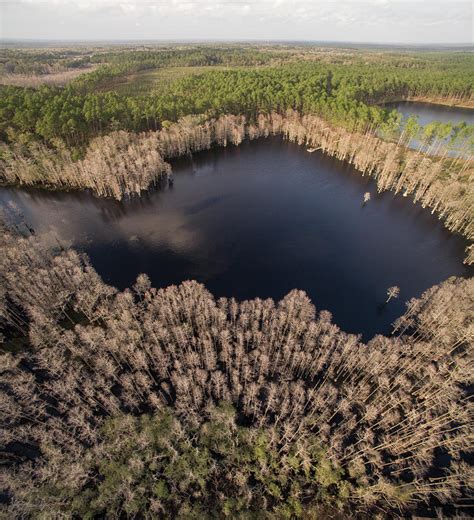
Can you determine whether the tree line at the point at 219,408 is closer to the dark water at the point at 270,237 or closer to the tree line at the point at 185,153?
the dark water at the point at 270,237

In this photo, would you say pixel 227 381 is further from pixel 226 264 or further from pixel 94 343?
pixel 226 264

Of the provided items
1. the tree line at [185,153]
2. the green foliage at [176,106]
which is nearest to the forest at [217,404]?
the tree line at [185,153]

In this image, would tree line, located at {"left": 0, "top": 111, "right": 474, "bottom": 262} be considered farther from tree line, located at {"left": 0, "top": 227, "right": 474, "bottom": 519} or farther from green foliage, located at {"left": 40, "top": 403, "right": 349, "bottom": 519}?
green foliage, located at {"left": 40, "top": 403, "right": 349, "bottom": 519}

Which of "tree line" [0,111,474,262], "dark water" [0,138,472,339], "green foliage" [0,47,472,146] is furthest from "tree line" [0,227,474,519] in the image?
"green foliage" [0,47,472,146]

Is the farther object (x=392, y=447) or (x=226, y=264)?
(x=226, y=264)

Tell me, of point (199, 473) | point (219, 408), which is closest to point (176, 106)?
point (219, 408)

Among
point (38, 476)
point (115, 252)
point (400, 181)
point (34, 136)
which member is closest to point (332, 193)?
point (400, 181)
